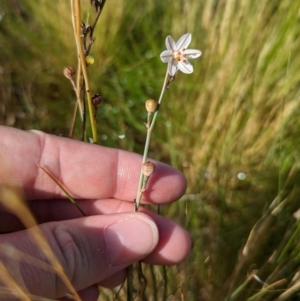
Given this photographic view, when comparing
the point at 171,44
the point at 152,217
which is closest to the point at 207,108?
the point at 152,217

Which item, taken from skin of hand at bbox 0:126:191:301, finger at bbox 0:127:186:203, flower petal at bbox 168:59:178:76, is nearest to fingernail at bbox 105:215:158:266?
skin of hand at bbox 0:126:191:301

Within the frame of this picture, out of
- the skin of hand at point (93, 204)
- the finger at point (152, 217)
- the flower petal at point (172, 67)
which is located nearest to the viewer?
the flower petal at point (172, 67)

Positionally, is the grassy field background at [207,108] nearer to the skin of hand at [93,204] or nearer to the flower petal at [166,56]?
the skin of hand at [93,204]

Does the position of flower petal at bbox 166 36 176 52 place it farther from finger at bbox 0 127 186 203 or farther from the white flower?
finger at bbox 0 127 186 203

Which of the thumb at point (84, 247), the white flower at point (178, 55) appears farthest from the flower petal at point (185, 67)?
the thumb at point (84, 247)

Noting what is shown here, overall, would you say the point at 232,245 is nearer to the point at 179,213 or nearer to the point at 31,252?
the point at 179,213

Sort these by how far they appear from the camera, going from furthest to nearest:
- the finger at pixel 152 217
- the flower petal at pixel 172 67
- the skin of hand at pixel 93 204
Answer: the finger at pixel 152 217 < the skin of hand at pixel 93 204 < the flower petal at pixel 172 67

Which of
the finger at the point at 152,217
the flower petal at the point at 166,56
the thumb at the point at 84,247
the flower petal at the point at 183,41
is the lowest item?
the thumb at the point at 84,247

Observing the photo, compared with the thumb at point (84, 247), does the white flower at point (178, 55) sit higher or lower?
higher
